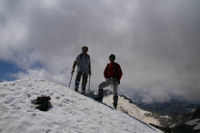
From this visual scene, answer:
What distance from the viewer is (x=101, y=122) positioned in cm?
747

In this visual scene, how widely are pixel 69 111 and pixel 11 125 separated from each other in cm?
286

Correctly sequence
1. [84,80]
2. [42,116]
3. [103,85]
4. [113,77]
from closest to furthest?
1. [42,116]
2. [113,77]
3. [103,85]
4. [84,80]

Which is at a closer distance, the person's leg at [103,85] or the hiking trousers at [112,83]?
the hiking trousers at [112,83]

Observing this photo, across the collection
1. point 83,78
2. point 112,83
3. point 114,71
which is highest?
point 114,71

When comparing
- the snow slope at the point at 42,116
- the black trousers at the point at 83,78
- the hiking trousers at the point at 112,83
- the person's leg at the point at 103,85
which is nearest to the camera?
the snow slope at the point at 42,116

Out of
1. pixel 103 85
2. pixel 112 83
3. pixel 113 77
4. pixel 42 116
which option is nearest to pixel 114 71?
pixel 113 77

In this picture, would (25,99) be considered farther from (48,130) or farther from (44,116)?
(48,130)

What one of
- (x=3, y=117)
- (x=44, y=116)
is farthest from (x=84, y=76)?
(x=3, y=117)

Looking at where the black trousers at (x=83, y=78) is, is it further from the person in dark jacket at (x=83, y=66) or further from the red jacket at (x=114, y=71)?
the red jacket at (x=114, y=71)

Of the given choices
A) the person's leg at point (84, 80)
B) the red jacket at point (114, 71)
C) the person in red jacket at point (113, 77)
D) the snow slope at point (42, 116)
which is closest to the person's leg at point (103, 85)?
the person in red jacket at point (113, 77)

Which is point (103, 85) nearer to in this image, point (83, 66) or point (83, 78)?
point (83, 78)

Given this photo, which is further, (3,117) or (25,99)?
(25,99)

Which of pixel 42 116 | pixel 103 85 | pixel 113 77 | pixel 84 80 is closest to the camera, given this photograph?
pixel 42 116

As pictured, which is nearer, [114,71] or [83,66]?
[114,71]
